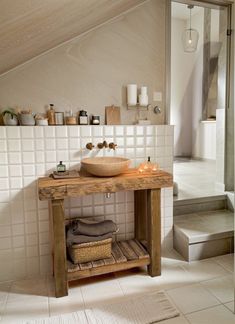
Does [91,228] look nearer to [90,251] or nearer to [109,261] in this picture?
[90,251]

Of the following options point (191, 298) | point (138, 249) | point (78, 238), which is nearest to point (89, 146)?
point (78, 238)

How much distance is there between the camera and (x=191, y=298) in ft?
5.74

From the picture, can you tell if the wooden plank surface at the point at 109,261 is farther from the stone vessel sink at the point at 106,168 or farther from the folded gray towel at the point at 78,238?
the stone vessel sink at the point at 106,168

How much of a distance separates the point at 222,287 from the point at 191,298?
289 mm

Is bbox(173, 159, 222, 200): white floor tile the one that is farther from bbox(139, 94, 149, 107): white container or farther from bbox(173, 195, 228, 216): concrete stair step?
bbox(139, 94, 149, 107): white container

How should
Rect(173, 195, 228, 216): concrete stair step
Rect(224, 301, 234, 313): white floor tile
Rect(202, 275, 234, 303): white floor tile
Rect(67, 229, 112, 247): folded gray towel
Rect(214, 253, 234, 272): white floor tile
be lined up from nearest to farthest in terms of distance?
Rect(224, 301, 234, 313): white floor tile
Rect(202, 275, 234, 303): white floor tile
Rect(67, 229, 112, 247): folded gray towel
Rect(214, 253, 234, 272): white floor tile
Rect(173, 195, 228, 216): concrete stair step

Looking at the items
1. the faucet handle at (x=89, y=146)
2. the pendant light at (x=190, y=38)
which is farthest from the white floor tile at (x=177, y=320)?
the pendant light at (x=190, y=38)

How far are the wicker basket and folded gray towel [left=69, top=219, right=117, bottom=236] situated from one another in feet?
0.24

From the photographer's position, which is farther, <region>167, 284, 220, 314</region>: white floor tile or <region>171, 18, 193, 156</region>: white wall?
<region>171, 18, 193, 156</region>: white wall

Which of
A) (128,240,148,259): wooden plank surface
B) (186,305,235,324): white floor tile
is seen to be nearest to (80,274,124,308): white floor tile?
(128,240,148,259): wooden plank surface

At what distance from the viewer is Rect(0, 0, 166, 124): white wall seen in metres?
2.04

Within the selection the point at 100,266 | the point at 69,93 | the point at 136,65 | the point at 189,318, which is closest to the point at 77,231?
the point at 100,266

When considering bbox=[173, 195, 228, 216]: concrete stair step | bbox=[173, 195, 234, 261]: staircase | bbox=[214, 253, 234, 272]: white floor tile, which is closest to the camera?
bbox=[214, 253, 234, 272]: white floor tile

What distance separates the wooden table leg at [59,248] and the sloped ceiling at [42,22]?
103 centimetres
